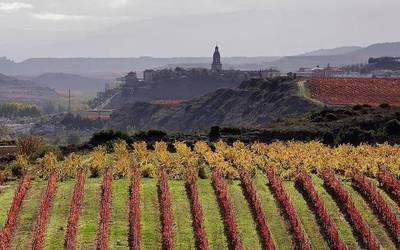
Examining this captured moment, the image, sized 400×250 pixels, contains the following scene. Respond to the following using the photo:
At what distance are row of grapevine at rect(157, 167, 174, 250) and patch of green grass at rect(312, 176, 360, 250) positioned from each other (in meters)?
6.26

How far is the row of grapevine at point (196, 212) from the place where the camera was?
2563 cm

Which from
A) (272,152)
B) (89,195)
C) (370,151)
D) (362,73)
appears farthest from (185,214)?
(362,73)

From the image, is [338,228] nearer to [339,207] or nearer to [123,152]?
[339,207]

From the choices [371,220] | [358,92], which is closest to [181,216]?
[371,220]

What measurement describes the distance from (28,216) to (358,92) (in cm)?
7147

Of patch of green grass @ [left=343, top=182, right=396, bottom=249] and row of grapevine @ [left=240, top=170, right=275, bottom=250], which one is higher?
row of grapevine @ [left=240, top=170, right=275, bottom=250]

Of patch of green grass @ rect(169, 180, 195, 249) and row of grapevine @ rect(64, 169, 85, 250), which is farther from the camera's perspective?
patch of green grass @ rect(169, 180, 195, 249)

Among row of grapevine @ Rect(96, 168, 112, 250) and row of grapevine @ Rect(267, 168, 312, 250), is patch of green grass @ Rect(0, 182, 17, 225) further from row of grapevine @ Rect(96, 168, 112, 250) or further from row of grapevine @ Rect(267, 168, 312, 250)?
row of grapevine @ Rect(267, 168, 312, 250)

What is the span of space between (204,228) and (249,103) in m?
99.1

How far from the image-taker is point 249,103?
126 metres

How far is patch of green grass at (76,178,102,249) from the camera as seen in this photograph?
84.9 feet

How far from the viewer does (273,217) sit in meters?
28.9

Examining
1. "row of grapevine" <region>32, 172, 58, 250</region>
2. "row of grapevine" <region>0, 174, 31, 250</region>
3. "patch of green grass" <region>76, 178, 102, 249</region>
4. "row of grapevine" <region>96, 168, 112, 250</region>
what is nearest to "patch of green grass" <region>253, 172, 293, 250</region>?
"row of grapevine" <region>96, 168, 112, 250</region>

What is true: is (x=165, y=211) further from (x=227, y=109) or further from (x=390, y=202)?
(x=227, y=109)
